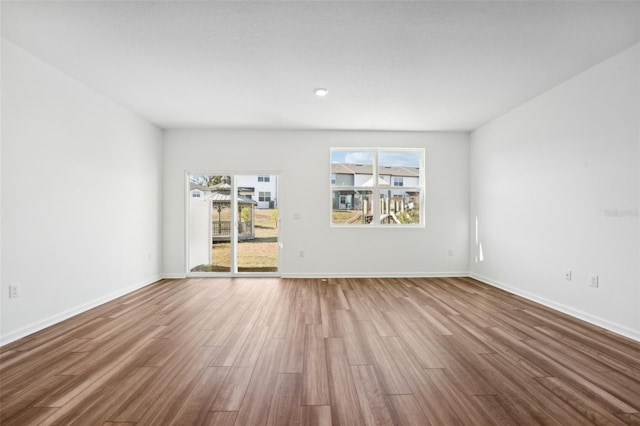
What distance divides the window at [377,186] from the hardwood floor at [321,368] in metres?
2.29

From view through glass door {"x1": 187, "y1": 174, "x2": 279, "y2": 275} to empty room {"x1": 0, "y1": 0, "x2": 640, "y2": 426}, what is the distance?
0.04 metres

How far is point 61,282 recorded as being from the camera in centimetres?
326

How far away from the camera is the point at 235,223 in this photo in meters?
5.66

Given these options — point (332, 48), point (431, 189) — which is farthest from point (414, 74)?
point (431, 189)

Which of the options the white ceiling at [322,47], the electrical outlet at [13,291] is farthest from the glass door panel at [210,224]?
the electrical outlet at [13,291]

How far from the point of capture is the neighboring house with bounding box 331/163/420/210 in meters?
5.75

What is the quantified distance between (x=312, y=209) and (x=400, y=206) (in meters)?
1.76

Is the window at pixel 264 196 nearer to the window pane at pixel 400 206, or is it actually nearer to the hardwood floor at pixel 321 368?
the window pane at pixel 400 206

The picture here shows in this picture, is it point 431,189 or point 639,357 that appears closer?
point 639,357

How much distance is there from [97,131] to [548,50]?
17.4ft

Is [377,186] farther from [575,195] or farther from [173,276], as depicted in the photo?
[173,276]

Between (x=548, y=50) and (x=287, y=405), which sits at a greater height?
(x=548, y=50)

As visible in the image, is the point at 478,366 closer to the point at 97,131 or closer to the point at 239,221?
the point at 239,221

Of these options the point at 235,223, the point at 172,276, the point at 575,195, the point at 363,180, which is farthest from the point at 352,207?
the point at 172,276
